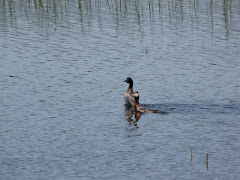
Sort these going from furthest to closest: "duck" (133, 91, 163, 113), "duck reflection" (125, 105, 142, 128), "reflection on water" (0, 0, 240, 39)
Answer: "reflection on water" (0, 0, 240, 39)
"duck" (133, 91, 163, 113)
"duck reflection" (125, 105, 142, 128)

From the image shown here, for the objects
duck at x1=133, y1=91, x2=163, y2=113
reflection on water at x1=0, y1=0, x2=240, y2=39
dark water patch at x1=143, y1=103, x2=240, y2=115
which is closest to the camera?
dark water patch at x1=143, y1=103, x2=240, y2=115

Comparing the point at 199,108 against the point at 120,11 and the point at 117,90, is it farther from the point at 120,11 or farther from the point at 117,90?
the point at 120,11

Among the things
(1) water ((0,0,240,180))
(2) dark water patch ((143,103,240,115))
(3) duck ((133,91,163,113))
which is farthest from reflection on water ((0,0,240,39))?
(2) dark water patch ((143,103,240,115))

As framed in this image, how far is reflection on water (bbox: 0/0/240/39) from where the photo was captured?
39719 mm

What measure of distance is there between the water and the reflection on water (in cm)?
10

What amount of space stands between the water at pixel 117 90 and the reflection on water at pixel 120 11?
10cm

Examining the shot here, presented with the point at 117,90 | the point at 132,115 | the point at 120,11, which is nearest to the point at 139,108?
the point at 132,115

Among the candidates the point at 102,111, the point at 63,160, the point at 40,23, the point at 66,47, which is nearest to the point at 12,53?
the point at 66,47

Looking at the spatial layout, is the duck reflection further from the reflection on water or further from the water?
the reflection on water

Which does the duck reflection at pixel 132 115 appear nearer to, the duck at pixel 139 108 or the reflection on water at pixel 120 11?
the duck at pixel 139 108

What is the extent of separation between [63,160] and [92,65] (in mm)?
13834

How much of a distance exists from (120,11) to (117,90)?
63.1ft

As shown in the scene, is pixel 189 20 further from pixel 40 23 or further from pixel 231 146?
pixel 231 146

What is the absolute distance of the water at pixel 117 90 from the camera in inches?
609
